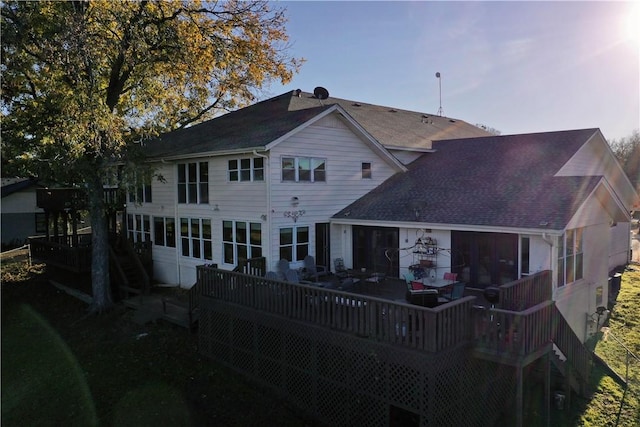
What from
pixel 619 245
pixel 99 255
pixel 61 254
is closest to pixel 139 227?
pixel 61 254

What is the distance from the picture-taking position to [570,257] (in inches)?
474

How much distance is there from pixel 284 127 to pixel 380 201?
4.44 meters

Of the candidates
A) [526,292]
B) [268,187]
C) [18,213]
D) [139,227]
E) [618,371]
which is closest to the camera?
[526,292]

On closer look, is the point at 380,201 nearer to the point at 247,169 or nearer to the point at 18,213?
the point at 247,169

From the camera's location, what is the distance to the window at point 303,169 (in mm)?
14172

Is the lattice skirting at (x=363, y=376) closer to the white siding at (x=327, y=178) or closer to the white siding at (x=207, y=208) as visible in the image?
the white siding at (x=327, y=178)

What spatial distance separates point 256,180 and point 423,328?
8059 millimetres

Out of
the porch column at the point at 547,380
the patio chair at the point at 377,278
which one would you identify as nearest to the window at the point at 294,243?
the patio chair at the point at 377,278

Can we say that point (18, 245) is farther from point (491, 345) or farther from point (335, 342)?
point (491, 345)

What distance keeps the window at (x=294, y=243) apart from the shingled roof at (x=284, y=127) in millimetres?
3006

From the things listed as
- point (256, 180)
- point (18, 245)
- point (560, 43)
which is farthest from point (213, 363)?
point (18, 245)

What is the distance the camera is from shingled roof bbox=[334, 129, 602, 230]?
39.8 feet

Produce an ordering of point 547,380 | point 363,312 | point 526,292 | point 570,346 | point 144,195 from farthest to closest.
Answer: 1. point 144,195
2. point 526,292
3. point 570,346
4. point 547,380
5. point 363,312

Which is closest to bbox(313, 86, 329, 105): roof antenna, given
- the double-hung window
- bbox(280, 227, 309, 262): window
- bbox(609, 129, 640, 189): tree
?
bbox(280, 227, 309, 262): window
